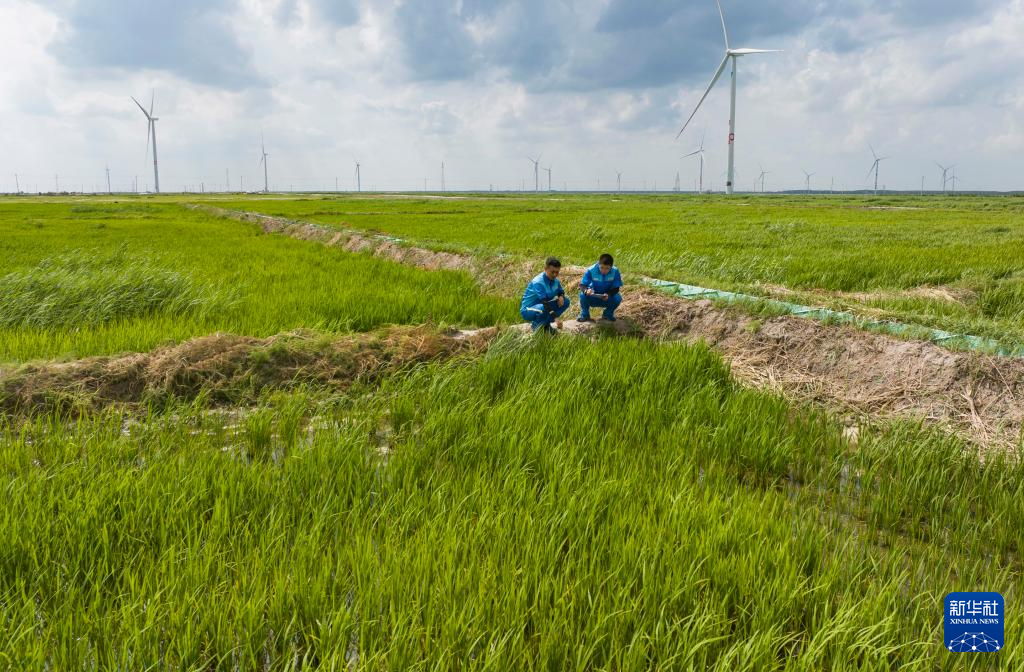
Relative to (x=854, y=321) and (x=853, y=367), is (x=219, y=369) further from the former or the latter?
(x=854, y=321)

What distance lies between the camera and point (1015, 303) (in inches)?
262

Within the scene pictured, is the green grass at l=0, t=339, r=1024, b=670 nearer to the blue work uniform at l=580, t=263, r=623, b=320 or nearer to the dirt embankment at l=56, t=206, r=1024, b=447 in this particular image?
the dirt embankment at l=56, t=206, r=1024, b=447

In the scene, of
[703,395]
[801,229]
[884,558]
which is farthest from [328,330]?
[801,229]

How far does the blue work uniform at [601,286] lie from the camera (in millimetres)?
A: 5746

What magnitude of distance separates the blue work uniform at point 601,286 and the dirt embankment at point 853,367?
350mm

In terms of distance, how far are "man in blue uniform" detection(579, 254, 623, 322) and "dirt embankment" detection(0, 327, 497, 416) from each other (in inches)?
51.6

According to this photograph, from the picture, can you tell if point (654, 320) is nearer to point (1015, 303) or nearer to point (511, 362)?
point (511, 362)

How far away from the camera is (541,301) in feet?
18.3

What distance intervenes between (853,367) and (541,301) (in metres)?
2.79

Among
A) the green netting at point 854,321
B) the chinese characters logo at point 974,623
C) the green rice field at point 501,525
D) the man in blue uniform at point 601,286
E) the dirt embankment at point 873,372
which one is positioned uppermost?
the man in blue uniform at point 601,286

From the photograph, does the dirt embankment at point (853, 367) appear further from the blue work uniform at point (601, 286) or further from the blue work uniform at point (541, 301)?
the blue work uniform at point (541, 301)

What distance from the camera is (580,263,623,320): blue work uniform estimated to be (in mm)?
5746

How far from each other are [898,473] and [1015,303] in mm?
5431

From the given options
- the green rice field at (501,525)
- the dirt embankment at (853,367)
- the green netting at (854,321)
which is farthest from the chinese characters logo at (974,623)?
the green netting at (854,321)
